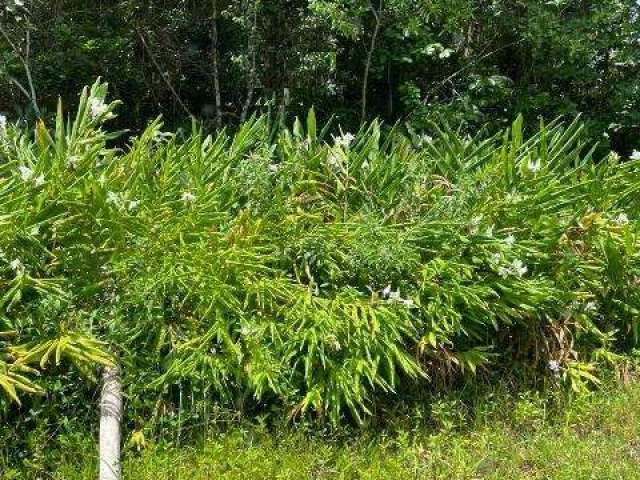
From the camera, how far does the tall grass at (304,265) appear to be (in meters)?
3.41

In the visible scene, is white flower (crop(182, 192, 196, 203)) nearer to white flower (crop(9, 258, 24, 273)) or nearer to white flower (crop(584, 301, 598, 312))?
white flower (crop(9, 258, 24, 273))

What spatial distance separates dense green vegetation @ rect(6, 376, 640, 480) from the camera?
3.27 metres

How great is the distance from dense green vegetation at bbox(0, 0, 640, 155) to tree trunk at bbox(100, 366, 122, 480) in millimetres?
3818

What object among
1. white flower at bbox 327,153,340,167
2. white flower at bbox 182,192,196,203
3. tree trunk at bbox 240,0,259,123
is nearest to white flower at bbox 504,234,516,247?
white flower at bbox 327,153,340,167

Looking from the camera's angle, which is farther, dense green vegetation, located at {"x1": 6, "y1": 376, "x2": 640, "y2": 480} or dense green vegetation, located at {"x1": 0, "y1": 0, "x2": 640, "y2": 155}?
dense green vegetation, located at {"x1": 0, "y1": 0, "x2": 640, "y2": 155}

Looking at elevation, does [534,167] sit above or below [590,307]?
above

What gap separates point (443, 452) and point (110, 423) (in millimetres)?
1440

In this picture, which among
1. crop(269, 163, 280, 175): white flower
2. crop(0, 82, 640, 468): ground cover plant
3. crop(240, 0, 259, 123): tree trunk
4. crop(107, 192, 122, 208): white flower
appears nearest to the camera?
crop(0, 82, 640, 468): ground cover plant

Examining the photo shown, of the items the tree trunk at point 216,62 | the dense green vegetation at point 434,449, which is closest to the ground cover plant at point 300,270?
the dense green vegetation at point 434,449

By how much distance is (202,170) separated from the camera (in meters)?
4.06

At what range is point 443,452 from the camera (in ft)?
11.8

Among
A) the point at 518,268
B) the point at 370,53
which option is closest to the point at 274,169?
the point at 518,268

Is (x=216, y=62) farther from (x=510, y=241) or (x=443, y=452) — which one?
(x=443, y=452)

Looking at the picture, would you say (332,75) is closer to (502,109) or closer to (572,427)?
(502,109)
